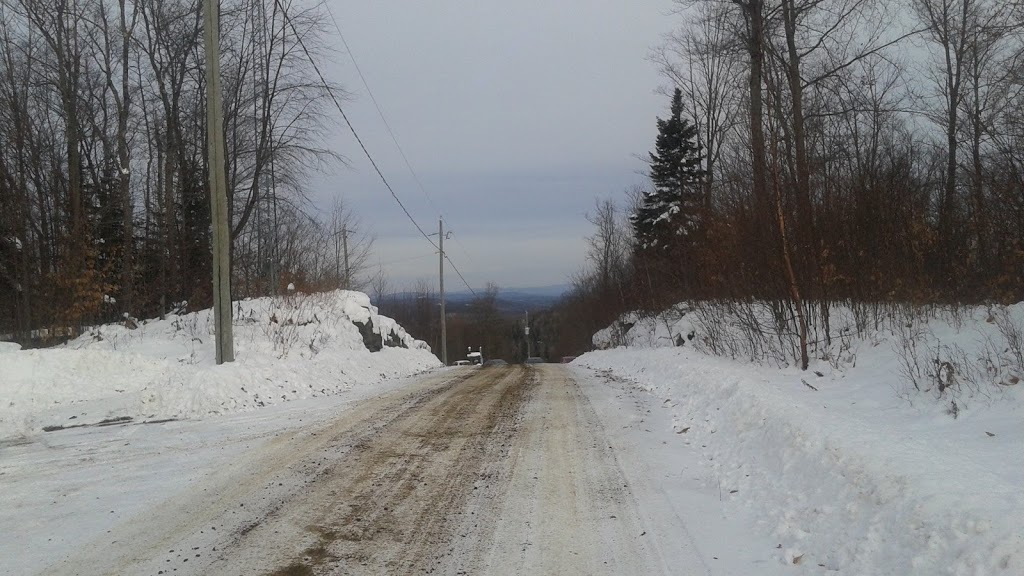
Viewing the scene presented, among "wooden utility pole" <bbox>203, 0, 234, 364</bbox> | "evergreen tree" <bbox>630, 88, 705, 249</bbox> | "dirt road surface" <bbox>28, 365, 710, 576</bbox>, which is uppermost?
"evergreen tree" <bbox>630, 88, 705, 249</bbox>

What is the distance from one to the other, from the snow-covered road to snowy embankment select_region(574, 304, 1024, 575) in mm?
423

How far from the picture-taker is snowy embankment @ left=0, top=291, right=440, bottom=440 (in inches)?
404

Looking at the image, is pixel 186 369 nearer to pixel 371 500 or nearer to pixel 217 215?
pixel 217 215

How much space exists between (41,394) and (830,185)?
1483cm

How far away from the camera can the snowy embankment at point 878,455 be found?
12.1 ft

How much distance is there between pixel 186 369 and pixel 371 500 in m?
7.91

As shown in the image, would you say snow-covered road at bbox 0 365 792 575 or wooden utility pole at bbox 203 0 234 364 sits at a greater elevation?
wooden utility pole at bbox 203 0 234 364

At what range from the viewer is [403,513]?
533 cm

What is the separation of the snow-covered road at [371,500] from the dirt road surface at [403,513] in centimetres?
2

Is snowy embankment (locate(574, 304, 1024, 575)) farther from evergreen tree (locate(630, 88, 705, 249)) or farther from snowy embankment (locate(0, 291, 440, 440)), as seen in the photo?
evergreen tree (locate(630, 88, 705, 249))

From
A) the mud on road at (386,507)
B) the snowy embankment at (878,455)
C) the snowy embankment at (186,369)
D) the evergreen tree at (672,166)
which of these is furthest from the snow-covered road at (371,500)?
the evergreen tree at (672,166)

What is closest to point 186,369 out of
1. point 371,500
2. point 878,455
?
point 371,500

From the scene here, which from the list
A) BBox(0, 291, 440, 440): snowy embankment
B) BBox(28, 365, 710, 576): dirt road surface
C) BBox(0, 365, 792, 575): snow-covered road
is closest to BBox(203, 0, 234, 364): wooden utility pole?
BBox(0, 291, 440, 440): snowy embankment

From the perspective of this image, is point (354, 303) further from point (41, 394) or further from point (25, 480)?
point (25, 480)
